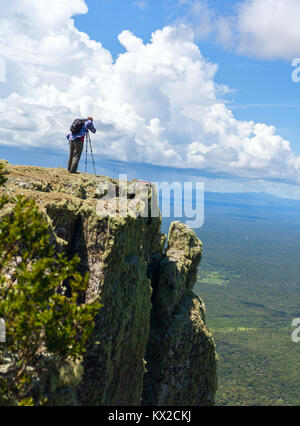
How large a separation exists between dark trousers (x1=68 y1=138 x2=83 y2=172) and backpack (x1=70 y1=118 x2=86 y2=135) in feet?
3.00

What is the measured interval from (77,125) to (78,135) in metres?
0.93

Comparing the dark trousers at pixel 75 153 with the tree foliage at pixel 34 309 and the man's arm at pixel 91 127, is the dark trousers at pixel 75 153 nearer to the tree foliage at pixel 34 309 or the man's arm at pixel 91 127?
the man's arm at pixel 91 127

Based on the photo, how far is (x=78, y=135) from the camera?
115 feet

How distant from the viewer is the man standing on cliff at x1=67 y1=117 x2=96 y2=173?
34.8m

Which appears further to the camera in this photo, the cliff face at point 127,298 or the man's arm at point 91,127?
the man's arm at point 91,127

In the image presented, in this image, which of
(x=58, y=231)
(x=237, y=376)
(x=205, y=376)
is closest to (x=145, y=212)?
(x=58, y=231)

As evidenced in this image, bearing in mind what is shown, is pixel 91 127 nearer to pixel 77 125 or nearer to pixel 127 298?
pixel 77 125

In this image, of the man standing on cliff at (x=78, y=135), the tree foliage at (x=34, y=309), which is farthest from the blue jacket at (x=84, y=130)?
the tree foliage at (x=34, y=309)

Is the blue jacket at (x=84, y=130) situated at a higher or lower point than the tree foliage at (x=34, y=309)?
higher

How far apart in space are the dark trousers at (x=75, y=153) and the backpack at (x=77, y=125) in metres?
0.91

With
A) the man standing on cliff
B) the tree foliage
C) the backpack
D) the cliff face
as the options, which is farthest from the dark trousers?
the tree foliage

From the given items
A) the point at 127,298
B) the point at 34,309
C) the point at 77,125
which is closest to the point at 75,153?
the point at 77,125

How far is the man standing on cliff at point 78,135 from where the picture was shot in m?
34.8

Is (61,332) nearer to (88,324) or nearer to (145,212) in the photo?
(88,324)
